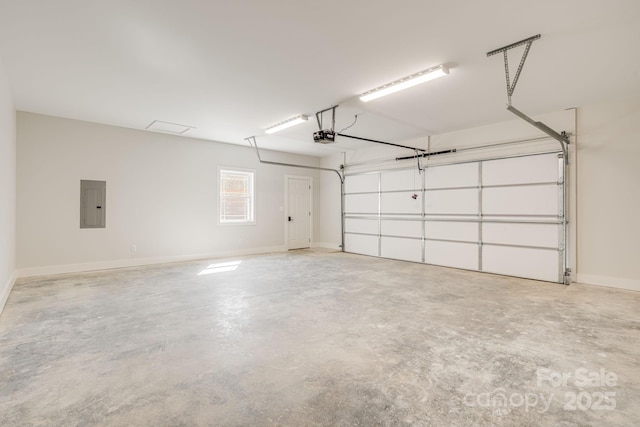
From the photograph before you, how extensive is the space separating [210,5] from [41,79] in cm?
316

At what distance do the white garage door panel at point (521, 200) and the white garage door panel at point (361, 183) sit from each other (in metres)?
2.82

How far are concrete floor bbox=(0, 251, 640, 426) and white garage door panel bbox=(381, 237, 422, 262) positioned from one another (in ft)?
8.60

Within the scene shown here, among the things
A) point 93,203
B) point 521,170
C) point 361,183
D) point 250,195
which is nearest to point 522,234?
point 521,170

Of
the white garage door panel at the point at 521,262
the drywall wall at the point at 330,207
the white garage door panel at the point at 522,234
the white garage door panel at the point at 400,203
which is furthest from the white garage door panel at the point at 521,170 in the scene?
the drywall wall at the point at 330,207

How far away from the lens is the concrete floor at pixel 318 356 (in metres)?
1.73

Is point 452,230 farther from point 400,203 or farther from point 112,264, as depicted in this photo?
point 112,264

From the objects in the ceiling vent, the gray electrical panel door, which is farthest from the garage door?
the gray electrical panel door

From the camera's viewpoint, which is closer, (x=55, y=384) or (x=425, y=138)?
(x=55, y=384)

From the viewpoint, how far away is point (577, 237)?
16.3 ft

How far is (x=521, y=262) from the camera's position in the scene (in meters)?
5.48

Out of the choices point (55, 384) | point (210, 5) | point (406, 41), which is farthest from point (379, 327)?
point (210, 5)

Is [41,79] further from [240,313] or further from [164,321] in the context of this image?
[240,313]

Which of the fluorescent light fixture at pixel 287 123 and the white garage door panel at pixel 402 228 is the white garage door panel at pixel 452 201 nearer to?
the white garage door panel at pixel 402 228

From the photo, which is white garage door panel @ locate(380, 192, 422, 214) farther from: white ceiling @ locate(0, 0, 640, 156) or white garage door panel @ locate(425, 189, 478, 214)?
white ceiling @ locate(0, 0, 640, 156)
